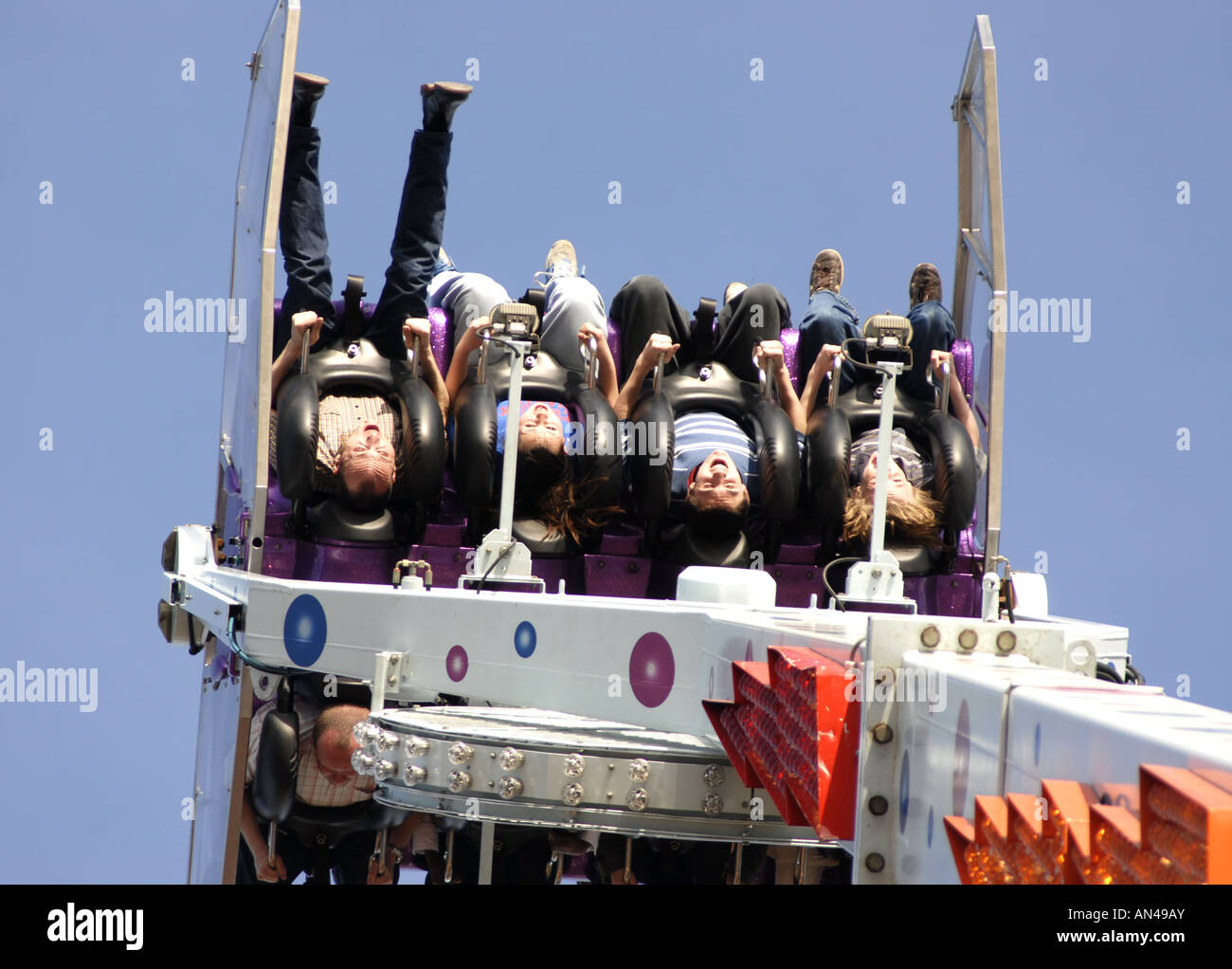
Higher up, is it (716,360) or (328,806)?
(716,360)

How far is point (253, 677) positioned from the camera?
670cm

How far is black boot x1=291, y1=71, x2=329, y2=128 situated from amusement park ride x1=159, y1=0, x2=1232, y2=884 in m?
0.18

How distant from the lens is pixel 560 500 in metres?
7.17

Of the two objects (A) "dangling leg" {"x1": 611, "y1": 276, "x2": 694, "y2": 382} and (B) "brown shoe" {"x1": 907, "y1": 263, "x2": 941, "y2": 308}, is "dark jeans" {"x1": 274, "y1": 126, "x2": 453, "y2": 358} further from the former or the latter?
(B) "brown shoe" {"x1": 907, "y1": 263, "x2": 941, "y2": 308}

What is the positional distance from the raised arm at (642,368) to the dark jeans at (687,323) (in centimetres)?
23

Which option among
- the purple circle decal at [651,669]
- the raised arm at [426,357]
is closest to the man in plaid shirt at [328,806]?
the raised arm at [426,357]

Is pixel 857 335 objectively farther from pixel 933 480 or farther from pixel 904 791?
pixel 904 791

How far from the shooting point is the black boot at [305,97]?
7.54 m

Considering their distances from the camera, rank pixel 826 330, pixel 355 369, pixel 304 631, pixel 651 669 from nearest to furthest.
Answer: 1. pixel 651 669
2. pixel 304 631
3. pixel 355 369
4. pixel 826 330

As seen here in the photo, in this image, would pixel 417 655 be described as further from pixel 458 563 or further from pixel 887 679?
pixel 887 679

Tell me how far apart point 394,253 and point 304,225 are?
0.47 metres

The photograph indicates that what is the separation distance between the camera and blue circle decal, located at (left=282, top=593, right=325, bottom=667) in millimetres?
5418

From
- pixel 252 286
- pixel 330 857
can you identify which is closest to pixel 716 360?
pixel 252 286
